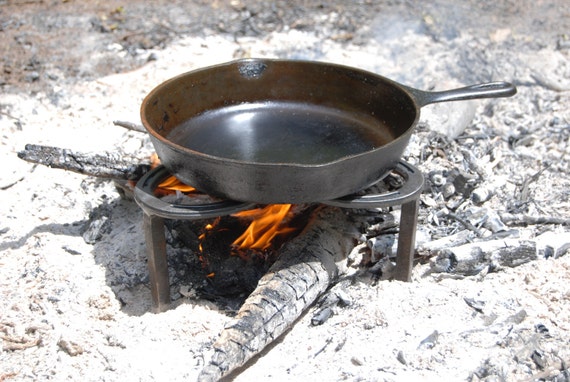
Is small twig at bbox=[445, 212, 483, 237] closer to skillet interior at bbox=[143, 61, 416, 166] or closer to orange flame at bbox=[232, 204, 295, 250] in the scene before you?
skillet interior at bbox=[143, 61, 416, 166]

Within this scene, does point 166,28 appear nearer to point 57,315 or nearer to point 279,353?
point 57,315

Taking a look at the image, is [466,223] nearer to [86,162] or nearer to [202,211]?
[202,211]

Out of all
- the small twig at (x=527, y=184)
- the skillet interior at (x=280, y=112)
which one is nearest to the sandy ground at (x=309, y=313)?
the small twig at (x=527, y=184)

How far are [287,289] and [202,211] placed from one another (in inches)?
19.8

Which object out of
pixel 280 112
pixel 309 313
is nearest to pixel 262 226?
pixel 309 313

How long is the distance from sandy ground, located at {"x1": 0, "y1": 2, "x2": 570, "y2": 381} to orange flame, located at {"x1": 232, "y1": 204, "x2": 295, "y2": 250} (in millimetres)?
379

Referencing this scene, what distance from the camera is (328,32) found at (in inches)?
239

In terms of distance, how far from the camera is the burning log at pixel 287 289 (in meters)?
2.39

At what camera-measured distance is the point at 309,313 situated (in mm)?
2877

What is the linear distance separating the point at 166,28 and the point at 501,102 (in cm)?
318

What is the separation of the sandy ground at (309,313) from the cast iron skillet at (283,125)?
582 millimetres

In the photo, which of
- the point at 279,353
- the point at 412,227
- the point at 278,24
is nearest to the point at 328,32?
the point at 278,24

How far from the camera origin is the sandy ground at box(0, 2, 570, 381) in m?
2.49

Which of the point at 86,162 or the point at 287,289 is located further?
the point at 86,162
